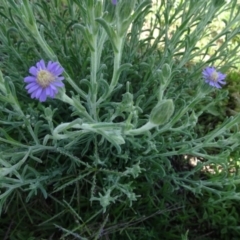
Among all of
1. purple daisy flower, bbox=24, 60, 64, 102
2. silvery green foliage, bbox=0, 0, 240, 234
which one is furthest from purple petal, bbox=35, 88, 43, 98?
silvery green foliage, bbox=0, 0, 240, 234

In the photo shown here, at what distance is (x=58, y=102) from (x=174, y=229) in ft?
1.96

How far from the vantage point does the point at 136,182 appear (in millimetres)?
1663

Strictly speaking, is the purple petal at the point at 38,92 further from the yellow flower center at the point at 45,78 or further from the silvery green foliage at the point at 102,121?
the silvery green foliage at the point at 102,121

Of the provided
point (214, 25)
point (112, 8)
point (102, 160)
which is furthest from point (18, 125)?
point (214, 25)

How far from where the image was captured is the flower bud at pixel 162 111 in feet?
3.56

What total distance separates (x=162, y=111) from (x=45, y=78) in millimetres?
287

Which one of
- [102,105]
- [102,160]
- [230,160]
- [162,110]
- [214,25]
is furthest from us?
[214,25]

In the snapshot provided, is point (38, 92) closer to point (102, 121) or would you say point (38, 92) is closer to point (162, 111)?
point (162, 111)

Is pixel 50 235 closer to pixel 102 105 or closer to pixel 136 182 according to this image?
pixel 136 182

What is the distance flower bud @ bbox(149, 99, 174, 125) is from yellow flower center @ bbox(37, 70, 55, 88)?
0.84 ft

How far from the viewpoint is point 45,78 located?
1146mm

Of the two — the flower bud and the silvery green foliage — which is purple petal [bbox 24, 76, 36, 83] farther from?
the flower bud

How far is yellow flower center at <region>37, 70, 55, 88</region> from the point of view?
115 centimetres

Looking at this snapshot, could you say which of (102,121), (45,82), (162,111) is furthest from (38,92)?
(102,121)
